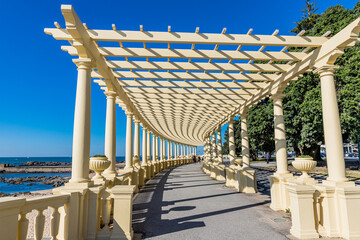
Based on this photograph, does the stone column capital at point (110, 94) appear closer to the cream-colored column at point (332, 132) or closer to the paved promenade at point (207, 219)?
the paved promenade at point (207, 219)

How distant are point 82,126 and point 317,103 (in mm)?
19101

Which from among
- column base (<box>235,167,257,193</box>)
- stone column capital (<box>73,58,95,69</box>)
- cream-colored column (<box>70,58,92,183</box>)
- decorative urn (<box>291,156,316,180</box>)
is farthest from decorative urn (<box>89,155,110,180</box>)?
column base (<box>235,167,257,193</box>)

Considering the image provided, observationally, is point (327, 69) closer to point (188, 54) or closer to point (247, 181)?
point (188, 54)

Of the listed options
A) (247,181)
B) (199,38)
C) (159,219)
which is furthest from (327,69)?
(247,181)

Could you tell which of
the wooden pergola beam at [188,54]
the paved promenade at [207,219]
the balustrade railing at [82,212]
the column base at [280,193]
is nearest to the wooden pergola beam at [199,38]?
the wooden pergola beam at [188,54]

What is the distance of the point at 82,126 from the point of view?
19.9 feet

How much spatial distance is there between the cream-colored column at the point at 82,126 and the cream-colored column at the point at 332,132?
22.3ft

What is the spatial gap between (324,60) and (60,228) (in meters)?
8.60

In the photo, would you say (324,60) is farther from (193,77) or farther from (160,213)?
(160,213)

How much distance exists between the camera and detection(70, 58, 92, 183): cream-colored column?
586cm

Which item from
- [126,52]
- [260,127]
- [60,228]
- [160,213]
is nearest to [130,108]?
[126,52]

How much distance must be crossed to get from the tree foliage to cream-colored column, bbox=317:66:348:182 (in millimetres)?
8007

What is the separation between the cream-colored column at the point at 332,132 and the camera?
6.32m

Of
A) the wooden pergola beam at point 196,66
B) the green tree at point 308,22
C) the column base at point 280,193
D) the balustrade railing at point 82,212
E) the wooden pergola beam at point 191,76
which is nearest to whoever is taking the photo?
the balustrade railing at point 82,212
